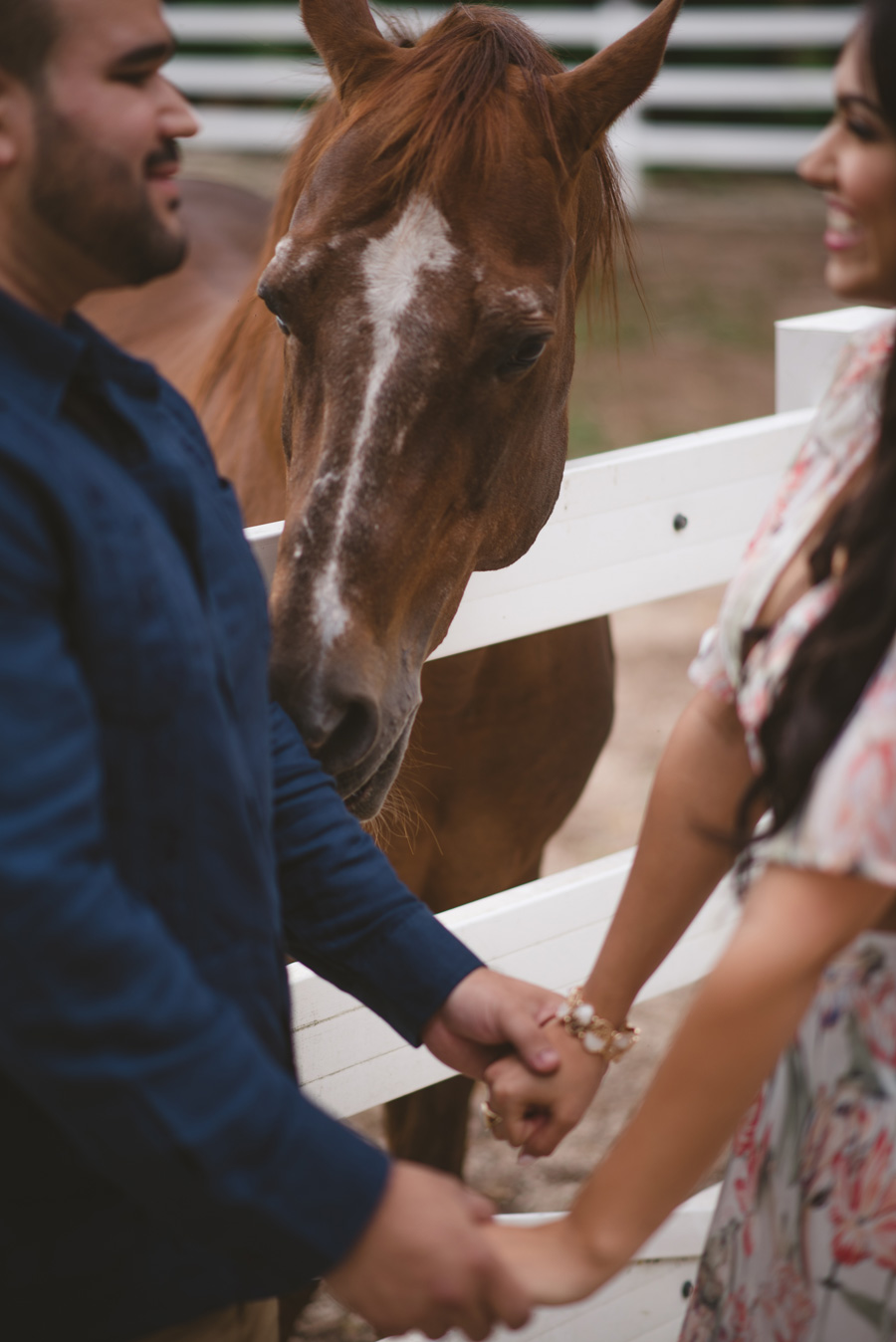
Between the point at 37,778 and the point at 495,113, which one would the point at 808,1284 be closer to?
the point at 37,778

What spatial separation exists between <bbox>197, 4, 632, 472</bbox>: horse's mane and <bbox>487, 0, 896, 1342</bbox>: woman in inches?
23.5

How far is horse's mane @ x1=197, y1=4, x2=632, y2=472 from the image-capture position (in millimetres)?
1465

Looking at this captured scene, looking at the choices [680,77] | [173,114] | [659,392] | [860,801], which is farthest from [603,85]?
[680,77]

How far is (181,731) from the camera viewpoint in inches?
34.0

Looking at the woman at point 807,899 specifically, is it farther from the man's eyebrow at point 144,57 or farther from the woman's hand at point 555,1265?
the man's eyebrow at point 144,57

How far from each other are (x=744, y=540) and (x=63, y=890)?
1.62m

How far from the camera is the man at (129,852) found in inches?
30.5

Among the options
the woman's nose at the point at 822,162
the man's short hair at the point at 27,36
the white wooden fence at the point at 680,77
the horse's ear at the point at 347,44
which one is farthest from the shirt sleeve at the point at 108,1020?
the white wooden fence at the point at 680,77

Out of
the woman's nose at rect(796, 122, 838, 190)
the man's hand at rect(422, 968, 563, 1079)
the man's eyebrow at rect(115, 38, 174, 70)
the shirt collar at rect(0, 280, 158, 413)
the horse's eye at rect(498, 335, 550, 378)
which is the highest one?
the man's eyebrow at rect(115, 38, 174, 70)

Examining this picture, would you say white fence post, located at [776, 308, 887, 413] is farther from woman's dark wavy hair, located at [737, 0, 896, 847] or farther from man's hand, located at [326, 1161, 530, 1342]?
man's hand, located at [326, 1161, 530, 1342]

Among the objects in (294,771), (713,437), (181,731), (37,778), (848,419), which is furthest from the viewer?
(713,437)

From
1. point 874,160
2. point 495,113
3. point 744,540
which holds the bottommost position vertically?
point 744,540

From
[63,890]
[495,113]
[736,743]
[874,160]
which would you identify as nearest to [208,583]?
[63,890]

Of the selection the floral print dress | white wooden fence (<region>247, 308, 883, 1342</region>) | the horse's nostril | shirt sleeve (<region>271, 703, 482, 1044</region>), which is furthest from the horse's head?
the floral print dress
